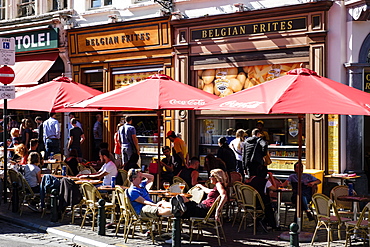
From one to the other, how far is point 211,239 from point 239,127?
21.8ft

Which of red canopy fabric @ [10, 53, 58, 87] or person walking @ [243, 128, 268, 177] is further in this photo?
red canopy fabric @ [10, 53, 58, 87]

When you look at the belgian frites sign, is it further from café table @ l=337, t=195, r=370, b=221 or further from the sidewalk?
café table @ l=337, t=195, r=370, b=221

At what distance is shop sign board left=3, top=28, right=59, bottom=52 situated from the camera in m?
19.8

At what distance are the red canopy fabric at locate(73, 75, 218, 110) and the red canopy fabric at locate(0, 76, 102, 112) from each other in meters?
1.57

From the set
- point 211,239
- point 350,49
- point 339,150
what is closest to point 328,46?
point 350,49

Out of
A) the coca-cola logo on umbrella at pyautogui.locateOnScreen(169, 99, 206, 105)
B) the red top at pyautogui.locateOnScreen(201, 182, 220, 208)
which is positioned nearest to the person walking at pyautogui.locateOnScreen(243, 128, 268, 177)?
the coca-cola logo on umbrella at pyautogui.locateOnScreen(169, 99, 206, 105)

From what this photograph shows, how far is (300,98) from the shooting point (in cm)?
884

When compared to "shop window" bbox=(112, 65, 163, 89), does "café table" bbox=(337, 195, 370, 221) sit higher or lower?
lower

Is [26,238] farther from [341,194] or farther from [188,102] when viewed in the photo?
[341,194]

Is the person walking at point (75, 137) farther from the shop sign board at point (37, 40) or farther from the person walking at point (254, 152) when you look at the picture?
the person walking at point (254, 152)

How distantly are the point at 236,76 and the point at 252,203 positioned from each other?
6.05 metres

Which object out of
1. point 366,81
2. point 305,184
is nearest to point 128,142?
point 305,184

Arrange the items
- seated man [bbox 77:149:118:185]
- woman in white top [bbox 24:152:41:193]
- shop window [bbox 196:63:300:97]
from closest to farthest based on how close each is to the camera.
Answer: seated man [bbox 77:149:118:185]
woman in white top [bbox 24:152:41:193]
shop window [bbox 196:63:300:97]

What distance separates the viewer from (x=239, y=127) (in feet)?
52.7
